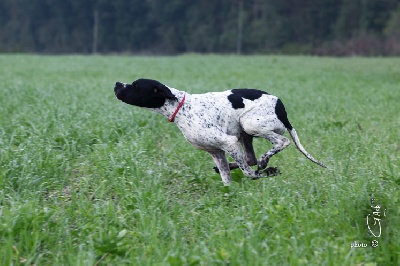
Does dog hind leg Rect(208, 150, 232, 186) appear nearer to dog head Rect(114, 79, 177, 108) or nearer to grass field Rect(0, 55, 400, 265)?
grass field Rect(0, 55, 400, 265)

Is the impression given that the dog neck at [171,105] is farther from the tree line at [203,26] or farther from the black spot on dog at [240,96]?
the tree line at [203,26]

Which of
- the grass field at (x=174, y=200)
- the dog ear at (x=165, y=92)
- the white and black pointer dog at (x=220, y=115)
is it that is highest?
the dog ear at (x=165, y=92)

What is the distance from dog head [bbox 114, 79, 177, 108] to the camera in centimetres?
509

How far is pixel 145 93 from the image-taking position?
16.8 feet

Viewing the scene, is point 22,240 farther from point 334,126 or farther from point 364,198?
point 334,126

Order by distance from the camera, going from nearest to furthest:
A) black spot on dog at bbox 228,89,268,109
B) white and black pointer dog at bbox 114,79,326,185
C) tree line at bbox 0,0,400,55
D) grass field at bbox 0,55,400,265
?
grass field at bbox 0,55,400,265
white and black pointer dog at bbox 114,79,326,185
black spot on dog at bbox 228,89,268,109
tree line at bbox 0,0,400,55

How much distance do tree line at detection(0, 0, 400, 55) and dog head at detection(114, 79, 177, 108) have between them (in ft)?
138

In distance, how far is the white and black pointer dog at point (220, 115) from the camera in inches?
197

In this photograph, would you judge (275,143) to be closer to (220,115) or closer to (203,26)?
(220,115)

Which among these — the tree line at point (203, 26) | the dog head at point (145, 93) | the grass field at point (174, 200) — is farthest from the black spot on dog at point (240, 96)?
the tree line at point (203, 26)

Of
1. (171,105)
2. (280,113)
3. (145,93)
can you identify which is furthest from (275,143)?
(145,93)

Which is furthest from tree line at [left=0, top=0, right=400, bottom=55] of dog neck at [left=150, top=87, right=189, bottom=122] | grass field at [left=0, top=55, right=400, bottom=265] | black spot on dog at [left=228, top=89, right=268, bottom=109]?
dog neck at [left=150, top=87, right=189, bottom=122]

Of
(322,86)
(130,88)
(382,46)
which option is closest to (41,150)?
(130,88)

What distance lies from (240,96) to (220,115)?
268 mm
